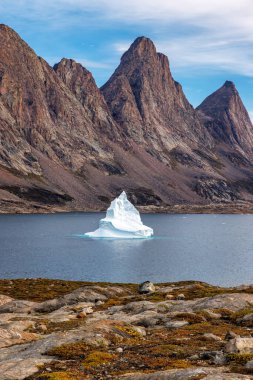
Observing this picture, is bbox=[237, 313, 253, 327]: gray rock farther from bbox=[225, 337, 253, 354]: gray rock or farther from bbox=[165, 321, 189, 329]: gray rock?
bbox=[225, 337, 253, 354]: gray rock

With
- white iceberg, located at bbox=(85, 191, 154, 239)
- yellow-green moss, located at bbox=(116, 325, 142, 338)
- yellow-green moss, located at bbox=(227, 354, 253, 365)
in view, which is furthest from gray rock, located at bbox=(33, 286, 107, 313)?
white iceberg, located at bbox=(85, 191, 154, 239)

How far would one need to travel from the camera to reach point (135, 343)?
28266 millimetres

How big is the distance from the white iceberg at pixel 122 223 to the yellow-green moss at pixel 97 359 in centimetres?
15189

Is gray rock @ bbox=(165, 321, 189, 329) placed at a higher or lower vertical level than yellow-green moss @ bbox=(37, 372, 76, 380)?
lower

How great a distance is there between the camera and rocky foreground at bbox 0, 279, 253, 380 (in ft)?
67.6

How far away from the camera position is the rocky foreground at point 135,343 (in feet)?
67.6

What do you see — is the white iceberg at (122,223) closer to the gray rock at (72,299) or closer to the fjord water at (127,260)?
the fjord water at (127,260)

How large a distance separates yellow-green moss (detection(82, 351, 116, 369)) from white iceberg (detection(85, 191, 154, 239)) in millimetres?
151891

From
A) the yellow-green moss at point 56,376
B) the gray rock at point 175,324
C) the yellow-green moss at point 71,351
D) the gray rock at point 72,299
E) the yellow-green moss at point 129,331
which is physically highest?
the yellow-green moss at point 56,376

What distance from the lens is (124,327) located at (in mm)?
32656

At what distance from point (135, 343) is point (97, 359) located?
538cm

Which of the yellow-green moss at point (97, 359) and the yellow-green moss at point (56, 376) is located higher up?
the yellow-green moss at point (56, 376)

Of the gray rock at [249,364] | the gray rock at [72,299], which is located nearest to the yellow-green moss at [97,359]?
the gray rock at [249,364]

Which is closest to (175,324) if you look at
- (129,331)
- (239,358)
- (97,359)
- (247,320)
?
(129,331)
